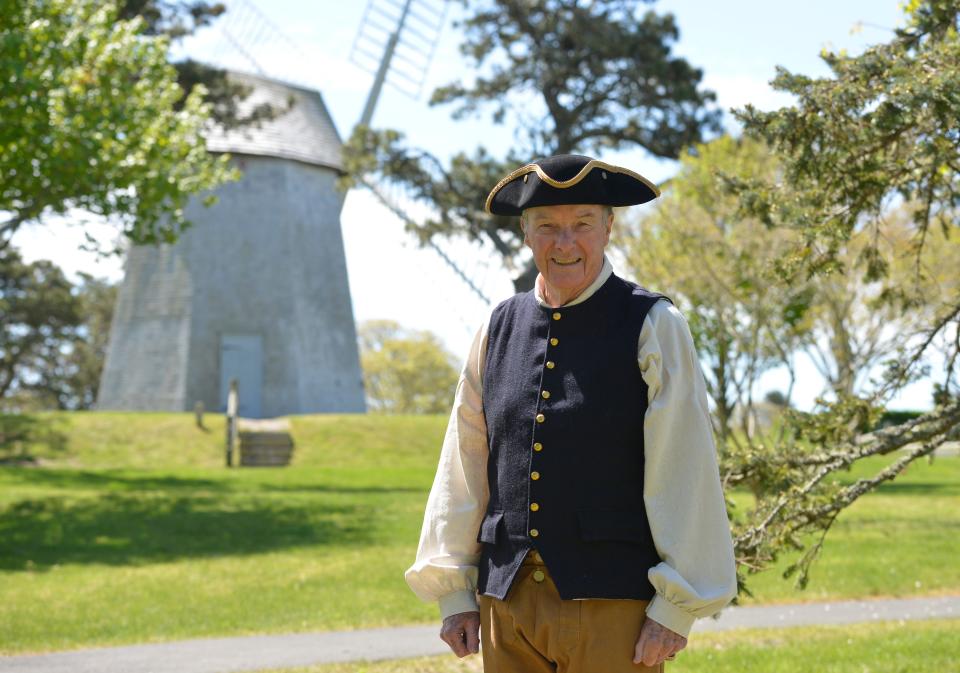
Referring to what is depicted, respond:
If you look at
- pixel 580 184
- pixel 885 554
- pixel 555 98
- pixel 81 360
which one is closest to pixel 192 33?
pixel 555 98

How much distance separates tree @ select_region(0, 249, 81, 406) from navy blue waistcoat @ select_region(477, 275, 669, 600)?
4800 centimetres

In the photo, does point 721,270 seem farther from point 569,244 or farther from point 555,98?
point 569,244

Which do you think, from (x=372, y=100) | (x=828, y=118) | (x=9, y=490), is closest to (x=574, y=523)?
(x=828, y=118)

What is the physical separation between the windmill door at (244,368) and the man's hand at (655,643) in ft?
103

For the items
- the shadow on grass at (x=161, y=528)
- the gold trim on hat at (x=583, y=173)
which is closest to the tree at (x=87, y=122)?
the shadow on grass at (x=161, y=528)

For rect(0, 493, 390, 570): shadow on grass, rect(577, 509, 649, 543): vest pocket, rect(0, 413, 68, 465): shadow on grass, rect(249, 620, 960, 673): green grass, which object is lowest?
rect(0, 413, 68, 465): shadow on grass

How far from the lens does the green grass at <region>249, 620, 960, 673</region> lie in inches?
287

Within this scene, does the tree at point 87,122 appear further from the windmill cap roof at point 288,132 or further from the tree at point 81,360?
the tree at point 81,360

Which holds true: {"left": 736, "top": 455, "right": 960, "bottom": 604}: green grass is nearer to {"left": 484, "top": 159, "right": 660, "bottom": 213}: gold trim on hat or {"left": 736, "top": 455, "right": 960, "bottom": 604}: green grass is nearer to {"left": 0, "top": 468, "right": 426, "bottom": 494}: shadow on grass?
{"left": 484, "top": 159, "right": 660, "bottom": 213}: gold trim on hat

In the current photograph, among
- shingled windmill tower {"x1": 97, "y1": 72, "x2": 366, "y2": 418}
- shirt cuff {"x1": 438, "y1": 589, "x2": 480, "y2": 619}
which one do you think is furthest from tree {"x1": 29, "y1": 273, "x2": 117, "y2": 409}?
shirt cuff {"x1": 438, "y1": 589, "x2": 480, "y2": 619}

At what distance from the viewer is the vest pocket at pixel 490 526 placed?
3502 millimetres

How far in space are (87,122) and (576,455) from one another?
13.9m

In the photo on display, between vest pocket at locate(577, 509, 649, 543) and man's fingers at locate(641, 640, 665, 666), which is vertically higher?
vest pocket at locate(577, 509, 649, 543)

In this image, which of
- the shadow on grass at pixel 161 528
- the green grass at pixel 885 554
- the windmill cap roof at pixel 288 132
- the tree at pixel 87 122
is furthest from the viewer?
the windmill cap roof at pixel 288 132
